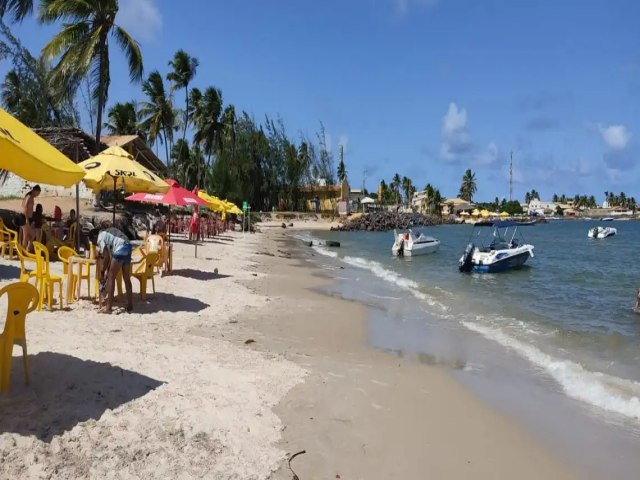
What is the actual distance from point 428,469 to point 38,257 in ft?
19.8

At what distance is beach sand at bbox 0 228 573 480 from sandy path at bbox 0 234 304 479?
0.01m

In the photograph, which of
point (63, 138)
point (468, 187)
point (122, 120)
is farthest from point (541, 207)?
point (63, 138)

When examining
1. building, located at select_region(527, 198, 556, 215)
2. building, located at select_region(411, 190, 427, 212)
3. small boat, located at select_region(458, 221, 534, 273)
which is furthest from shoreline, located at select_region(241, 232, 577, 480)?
building, located at select_region(527, 198, 556, 215)

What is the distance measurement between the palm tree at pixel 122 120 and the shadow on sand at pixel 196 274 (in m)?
36.5

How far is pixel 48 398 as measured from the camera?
164 inches

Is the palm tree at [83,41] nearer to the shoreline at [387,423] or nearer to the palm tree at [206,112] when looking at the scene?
the shoreline at [387,423]

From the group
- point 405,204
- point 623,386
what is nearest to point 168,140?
point 623,386

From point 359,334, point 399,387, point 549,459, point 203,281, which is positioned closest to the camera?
point 549,459

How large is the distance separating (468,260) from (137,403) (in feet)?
64.5

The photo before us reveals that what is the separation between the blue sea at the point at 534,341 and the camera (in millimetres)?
5723

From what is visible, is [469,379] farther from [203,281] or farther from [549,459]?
[203,281]

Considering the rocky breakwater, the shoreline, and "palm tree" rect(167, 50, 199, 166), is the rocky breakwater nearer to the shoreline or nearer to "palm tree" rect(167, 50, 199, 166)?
"palm tree" rect(167, 50, 199, 166)

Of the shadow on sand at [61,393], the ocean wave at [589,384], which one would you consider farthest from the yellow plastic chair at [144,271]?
the ocean wave at [589,384]

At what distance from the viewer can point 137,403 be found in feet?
14.3
